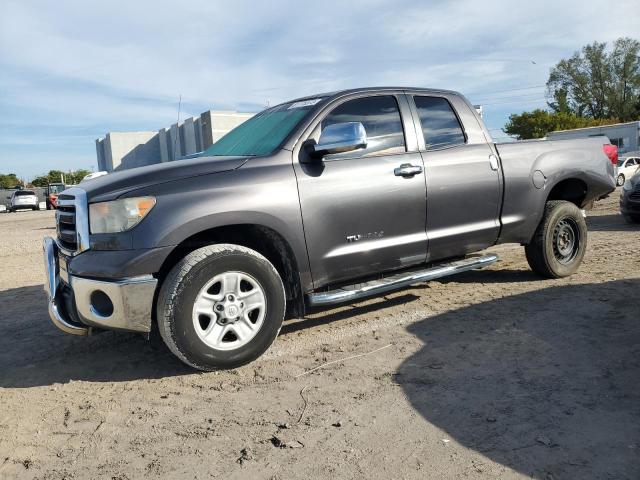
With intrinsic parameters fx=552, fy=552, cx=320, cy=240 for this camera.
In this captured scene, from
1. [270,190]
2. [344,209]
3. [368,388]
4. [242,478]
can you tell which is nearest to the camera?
[242,478]

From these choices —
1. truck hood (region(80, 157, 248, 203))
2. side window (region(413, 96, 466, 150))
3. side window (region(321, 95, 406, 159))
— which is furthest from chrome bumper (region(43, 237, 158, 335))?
side window (region(413, 96, 466, 150))

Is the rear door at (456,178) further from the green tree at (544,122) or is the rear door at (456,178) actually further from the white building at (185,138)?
the green tree at (544,122)

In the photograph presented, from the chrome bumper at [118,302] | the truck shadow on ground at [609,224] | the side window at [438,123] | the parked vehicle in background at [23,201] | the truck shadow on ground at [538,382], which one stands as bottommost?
the truck shadow on ground at [538,382]

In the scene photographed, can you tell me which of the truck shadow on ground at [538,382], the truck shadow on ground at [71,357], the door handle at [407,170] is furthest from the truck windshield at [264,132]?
the truck shadow on ground at [538,382]

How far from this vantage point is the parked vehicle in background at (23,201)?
34.5m

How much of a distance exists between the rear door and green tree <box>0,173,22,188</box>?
79.5 m

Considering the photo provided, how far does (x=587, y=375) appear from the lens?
3.27 m

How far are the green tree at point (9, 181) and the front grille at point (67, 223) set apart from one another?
7888 cm

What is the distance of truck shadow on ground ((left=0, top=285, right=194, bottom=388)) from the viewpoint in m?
3.72

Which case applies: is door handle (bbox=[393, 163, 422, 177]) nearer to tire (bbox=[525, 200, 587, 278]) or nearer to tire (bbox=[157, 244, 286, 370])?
tire (bbox=[157, 244, 286, 370])

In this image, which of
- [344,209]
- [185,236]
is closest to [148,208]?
[185,236]

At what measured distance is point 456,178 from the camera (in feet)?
15.5

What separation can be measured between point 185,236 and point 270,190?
67cm

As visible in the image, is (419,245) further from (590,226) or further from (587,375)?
(590,226)
